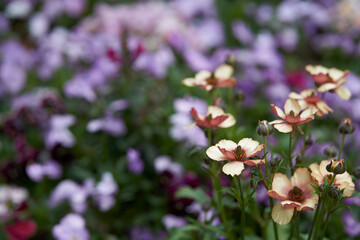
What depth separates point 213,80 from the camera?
1.14m

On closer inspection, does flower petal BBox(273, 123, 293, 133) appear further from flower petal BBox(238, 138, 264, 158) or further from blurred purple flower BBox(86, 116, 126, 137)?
blurred purple flower BBox(86, 116, 126, 137)

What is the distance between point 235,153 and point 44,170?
106cm

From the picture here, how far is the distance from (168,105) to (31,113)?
1.99 ft

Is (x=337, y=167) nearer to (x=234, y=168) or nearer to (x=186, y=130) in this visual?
(x=234, y=168)

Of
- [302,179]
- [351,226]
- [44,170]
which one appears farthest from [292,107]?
[44,170]

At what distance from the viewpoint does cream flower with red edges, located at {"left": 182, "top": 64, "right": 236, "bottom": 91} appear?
1.12 metres

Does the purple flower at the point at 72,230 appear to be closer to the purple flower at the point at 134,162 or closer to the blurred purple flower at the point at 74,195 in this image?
the blurred purple flower at the point at 74,195

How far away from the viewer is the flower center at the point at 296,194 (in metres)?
0.92

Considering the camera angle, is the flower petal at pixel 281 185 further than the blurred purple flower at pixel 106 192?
No

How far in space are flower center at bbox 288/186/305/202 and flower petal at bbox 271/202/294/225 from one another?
2.0 inches

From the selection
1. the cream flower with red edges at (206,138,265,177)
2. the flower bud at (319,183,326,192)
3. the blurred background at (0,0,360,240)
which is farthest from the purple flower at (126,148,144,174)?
the flower bud at (319,183,326,192)

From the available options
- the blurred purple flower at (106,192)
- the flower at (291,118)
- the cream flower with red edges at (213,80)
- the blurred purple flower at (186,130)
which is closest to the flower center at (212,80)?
the cream flower with red edges at (213,80)

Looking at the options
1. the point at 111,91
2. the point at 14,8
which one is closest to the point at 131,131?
the point at 111,91

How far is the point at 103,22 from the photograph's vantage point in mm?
2451
